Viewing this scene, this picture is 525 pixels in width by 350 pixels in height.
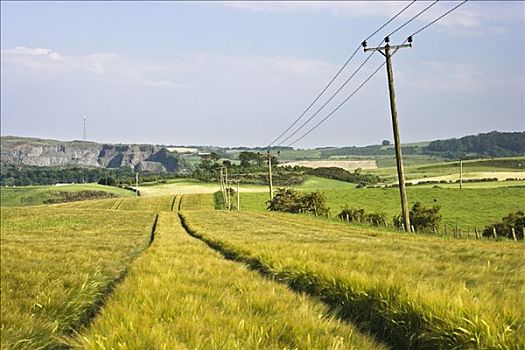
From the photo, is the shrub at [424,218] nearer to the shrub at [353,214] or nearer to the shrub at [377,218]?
the shrub at [377,218]

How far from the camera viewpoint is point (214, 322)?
5.82 metres

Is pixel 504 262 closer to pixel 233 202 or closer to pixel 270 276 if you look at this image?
pixel 270 276

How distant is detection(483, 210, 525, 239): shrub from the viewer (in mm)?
40222

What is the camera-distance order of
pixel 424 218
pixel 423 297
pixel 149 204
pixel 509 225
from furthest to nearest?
pixel 149 204, pixel 424 218, pixel 509 225, pixel 423 297

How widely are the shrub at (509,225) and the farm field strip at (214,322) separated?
35.7 meters

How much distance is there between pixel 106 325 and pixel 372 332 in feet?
9.97

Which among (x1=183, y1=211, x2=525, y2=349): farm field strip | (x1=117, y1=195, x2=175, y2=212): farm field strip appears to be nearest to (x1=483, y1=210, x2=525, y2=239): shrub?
(x1=183, y1=211, x2=525, y2=349): farm field strip

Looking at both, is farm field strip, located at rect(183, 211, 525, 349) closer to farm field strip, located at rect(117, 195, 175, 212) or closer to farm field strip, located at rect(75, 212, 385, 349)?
farm field strip, located at rect(75, 212, 385, 349)

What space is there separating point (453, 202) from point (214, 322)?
5689 centimetres

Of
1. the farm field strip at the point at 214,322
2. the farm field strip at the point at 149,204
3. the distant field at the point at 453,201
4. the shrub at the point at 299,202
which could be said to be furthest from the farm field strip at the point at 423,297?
the farm field strip at the point at 149,204

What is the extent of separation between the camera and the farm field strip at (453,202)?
45969mm

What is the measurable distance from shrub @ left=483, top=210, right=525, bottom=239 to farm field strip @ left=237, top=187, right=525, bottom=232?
0.64 meters

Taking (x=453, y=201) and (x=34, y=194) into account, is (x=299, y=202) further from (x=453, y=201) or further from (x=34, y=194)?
(x=34, y=194)

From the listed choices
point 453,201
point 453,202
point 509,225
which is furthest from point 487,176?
point 509,225
